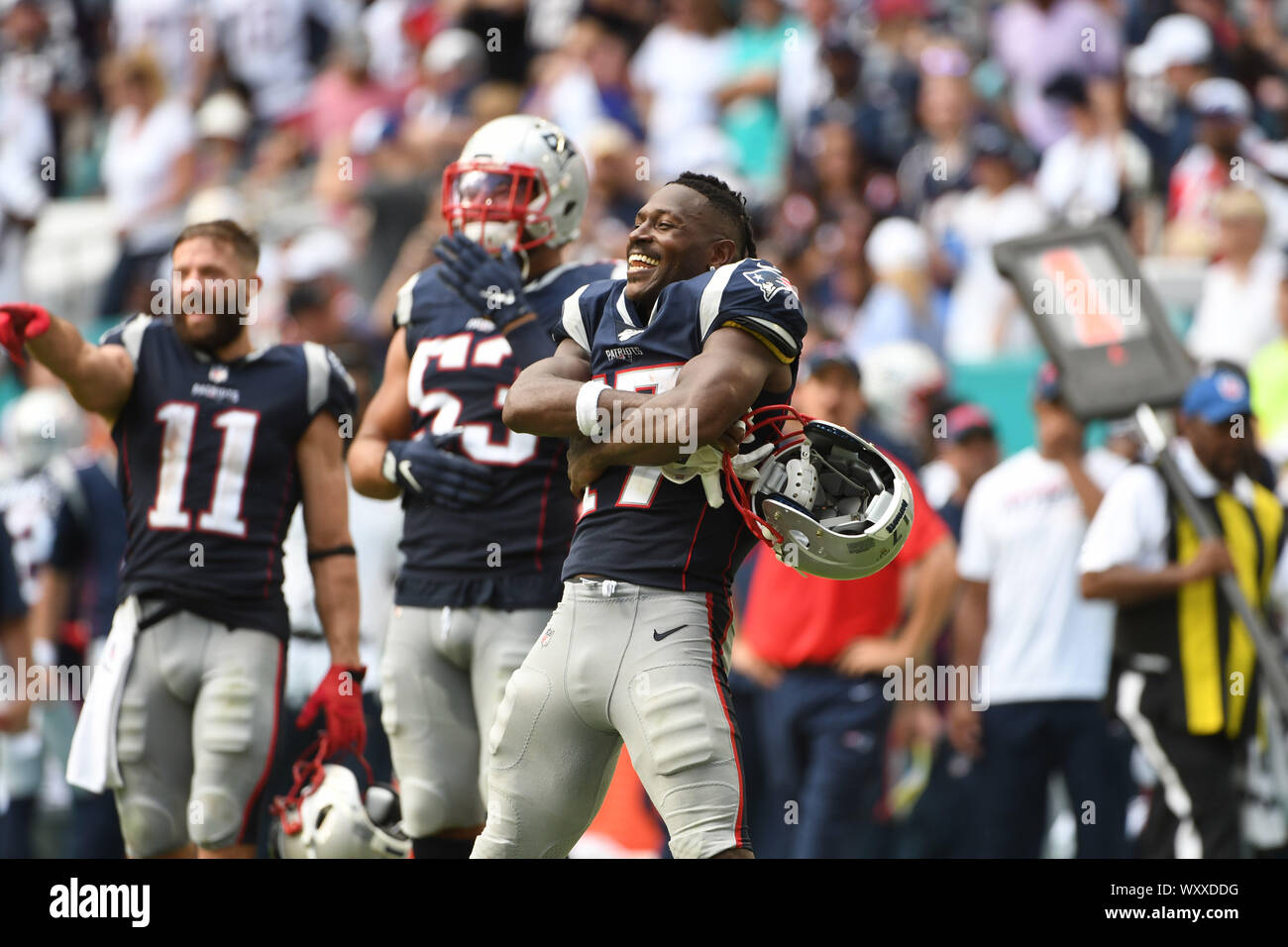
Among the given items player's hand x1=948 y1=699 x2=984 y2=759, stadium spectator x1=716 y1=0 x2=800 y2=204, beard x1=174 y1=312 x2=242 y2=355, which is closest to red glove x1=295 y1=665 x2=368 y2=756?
beard x1=174 y1=312 x2=242 y2=355

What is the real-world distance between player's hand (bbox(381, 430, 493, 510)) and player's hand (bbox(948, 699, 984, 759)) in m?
3.28

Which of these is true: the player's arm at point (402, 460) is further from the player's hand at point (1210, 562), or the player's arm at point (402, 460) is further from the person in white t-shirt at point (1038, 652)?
the person in white t-shirt at point (1038, 652)

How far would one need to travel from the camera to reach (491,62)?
1316 centimetres

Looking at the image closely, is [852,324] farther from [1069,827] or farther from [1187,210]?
[1069,827]

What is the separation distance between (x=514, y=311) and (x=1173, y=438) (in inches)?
131

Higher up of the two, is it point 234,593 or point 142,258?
point 142,258

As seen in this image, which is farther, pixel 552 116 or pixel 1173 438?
pixel 552 116

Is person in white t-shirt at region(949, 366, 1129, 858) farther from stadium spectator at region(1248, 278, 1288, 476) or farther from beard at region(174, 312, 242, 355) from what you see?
beard at region(174, 312, 242, 355)

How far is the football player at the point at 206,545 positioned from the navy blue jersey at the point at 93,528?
254 cm

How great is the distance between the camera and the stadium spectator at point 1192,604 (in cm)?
670

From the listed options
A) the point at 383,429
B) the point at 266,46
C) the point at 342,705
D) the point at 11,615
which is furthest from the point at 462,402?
the point at 266,46

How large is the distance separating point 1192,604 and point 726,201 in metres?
3.18

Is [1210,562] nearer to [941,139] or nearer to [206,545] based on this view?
[206,545]
